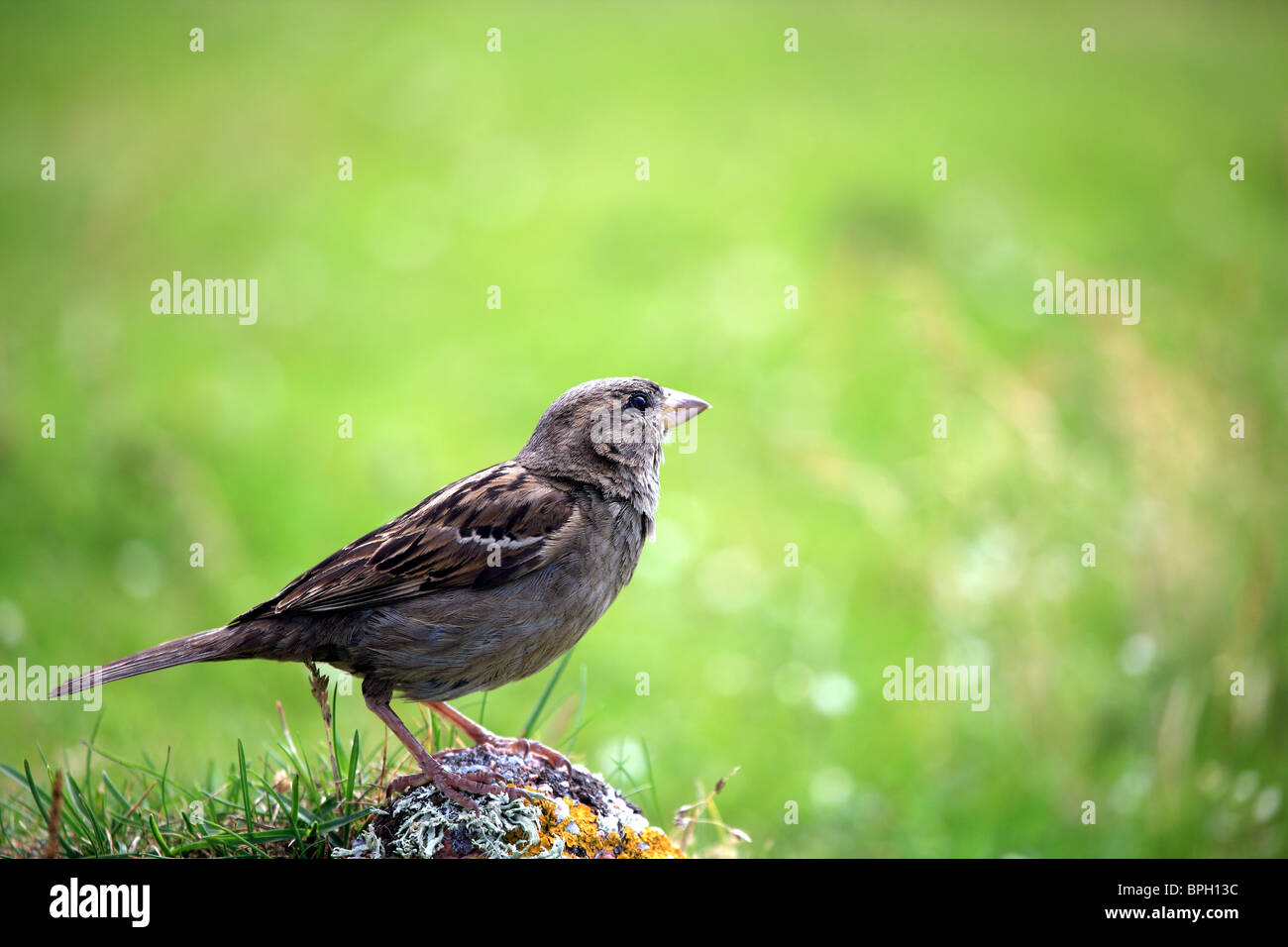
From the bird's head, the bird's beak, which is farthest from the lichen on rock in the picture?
the bird's beak

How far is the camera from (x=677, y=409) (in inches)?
172

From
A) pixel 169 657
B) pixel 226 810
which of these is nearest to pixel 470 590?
pixel 169 657

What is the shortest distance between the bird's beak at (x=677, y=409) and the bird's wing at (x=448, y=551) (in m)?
0.54

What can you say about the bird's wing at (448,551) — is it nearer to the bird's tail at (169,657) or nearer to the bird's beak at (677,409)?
the bird's tail at (169,657)

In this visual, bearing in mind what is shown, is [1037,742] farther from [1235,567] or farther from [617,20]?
[617,20]

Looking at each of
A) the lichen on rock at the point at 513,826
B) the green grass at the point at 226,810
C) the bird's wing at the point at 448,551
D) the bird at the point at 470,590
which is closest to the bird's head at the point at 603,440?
the bird at the point at 470,590

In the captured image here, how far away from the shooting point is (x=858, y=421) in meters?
9.48

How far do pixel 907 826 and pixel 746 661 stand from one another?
1833 millimetres

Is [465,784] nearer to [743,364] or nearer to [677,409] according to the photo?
[677,409]

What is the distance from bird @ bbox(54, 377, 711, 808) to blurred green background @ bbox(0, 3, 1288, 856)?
833 mm

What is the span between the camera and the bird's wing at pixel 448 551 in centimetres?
388

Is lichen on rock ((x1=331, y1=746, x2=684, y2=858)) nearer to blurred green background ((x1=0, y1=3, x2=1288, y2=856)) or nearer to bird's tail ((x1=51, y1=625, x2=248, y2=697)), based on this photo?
blurred green background ((x1=0, y1=3, x2=1288, y2=856))

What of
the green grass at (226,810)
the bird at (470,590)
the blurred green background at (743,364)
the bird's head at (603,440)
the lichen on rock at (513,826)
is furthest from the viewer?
the blurred green background at (743,364)
